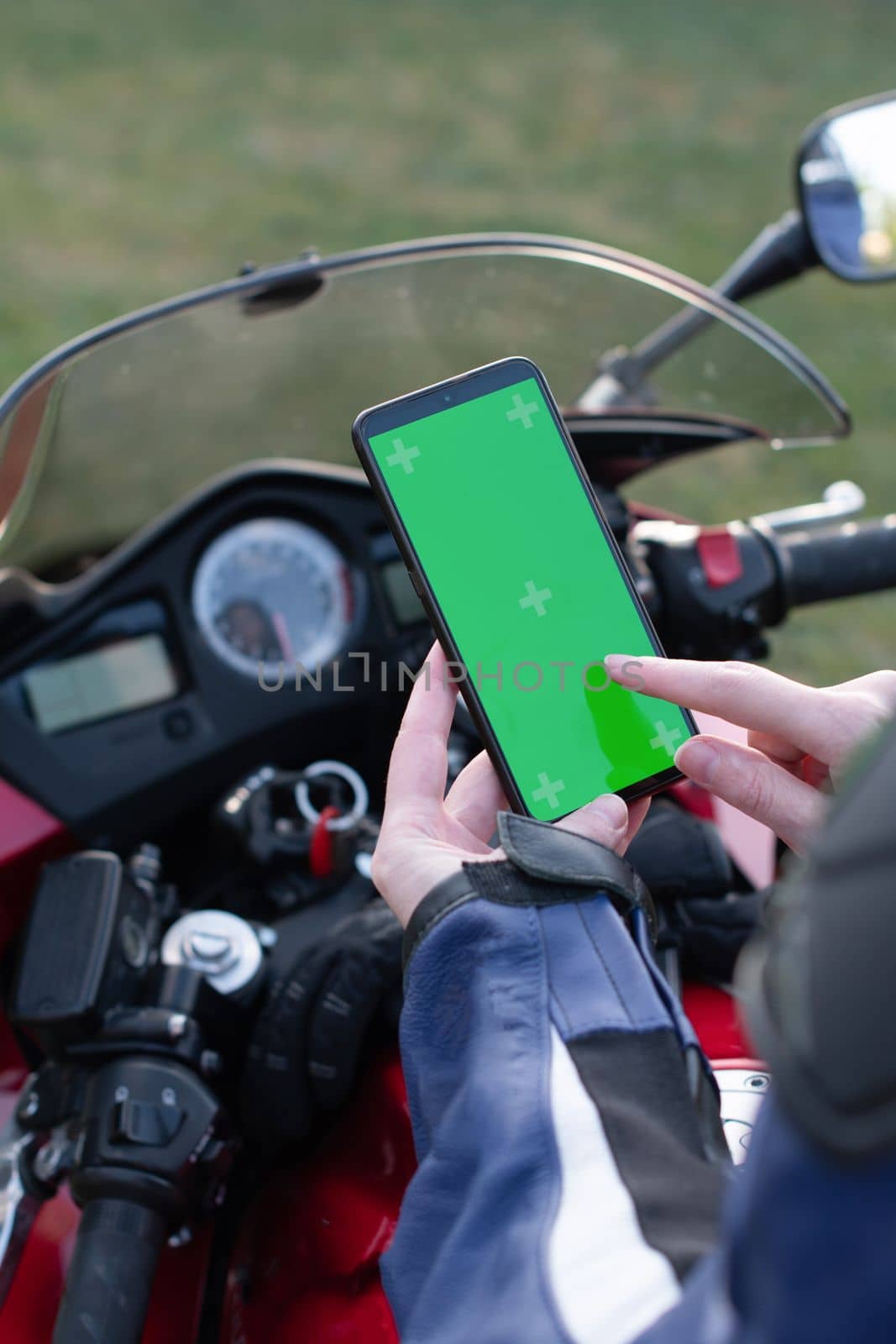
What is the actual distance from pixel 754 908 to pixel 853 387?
3.40 m

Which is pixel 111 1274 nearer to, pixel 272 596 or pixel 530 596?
pixel 530 596

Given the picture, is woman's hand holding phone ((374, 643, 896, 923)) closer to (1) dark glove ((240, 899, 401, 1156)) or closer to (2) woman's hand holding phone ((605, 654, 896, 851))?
(2) woman's hand holding phone ((605, 654, 896, 851))

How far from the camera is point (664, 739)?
3.34ft

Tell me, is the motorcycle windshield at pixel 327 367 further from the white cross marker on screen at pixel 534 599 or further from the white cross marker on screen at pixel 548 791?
the white cross marker on screen at pixel 548 791

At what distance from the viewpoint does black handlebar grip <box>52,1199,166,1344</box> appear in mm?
780

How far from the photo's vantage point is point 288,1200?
1014 mm

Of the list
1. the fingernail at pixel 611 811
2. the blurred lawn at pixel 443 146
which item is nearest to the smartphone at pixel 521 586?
the fingernail at pixel 611 811

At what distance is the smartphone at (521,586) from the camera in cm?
98

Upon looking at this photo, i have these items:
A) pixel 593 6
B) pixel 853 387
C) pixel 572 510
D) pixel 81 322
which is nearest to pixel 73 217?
pixel 81 322

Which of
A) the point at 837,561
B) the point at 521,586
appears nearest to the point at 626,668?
the point at 521,586

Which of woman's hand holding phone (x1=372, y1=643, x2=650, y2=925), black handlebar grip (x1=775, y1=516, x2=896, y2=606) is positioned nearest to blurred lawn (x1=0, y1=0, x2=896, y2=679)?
black handlebar grip (x1=775, y1=516, x2=896, y2=606)

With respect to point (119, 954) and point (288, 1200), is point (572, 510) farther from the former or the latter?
point (288, 1200)

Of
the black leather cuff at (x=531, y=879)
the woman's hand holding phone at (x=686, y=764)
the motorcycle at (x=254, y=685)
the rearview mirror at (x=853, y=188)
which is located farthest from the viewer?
the rearview mirror at (x=853, y=188)

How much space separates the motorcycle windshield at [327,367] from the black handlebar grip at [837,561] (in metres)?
0.14
